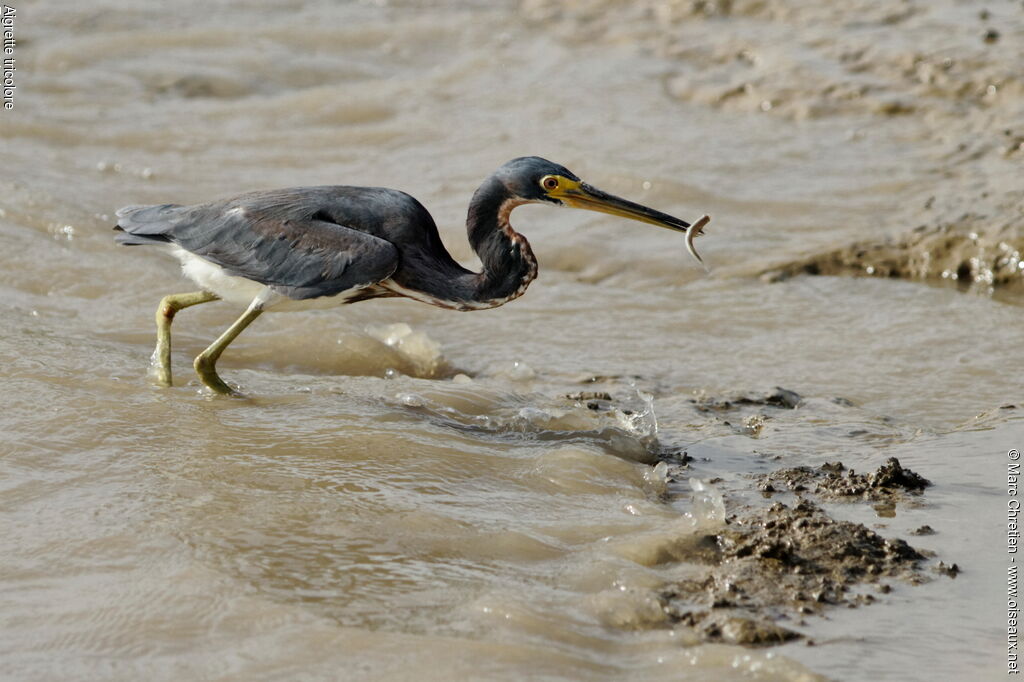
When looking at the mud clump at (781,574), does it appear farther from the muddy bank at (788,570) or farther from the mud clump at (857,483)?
the mud clump at (857,483)

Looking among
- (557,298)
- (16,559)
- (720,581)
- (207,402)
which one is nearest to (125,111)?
(557,298)

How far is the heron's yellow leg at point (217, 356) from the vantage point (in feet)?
21.2

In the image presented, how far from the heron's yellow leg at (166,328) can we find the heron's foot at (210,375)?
206 mm

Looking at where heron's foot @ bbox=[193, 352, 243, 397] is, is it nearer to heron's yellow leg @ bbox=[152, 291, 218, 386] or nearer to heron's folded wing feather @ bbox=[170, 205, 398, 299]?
heron's yellow leg @ bbox=[152, 291, 218, 386]

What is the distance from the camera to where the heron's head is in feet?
20.8

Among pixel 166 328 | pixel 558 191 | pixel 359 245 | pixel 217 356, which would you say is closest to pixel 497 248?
pixel 558 191

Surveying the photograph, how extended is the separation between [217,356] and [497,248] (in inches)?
58.8

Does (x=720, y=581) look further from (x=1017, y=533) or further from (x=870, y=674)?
(x=1017, y=533)

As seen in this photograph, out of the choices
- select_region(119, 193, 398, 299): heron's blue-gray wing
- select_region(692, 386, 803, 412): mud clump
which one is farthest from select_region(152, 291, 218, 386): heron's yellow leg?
select_region(692, 386, 803, 412): mud clump

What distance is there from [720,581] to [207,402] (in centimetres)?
282

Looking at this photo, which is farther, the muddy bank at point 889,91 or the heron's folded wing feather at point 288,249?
the muddy bank at point 889,91

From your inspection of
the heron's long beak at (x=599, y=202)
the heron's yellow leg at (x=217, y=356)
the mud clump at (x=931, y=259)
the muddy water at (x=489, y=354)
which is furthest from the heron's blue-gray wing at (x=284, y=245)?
the mud clump at (x=931, y=259)

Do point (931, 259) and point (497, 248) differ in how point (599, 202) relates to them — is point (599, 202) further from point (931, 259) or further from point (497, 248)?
point (931, 259)

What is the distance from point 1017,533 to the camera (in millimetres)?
5262
